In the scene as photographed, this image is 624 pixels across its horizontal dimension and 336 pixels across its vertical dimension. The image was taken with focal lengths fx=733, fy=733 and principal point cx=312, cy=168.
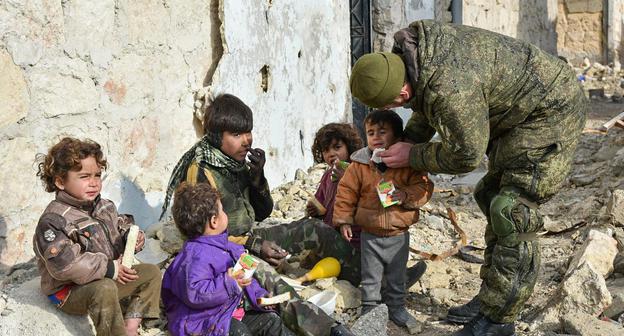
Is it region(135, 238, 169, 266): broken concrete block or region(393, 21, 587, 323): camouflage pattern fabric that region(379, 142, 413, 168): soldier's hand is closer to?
region(393, 21, 587, 323): camouflage pattern fabric

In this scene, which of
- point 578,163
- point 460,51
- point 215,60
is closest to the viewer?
point 460,51

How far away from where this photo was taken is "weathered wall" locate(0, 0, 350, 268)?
11.5ft

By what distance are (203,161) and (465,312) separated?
5.39ft

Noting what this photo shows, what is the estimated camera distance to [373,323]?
Answer: 11.6 ft

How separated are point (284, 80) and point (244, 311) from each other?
3360 mm

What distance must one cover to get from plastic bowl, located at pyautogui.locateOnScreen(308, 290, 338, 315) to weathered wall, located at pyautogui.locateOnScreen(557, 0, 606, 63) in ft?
57.1

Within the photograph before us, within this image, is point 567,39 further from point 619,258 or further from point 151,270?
point 151,270

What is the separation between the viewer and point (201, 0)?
508cm

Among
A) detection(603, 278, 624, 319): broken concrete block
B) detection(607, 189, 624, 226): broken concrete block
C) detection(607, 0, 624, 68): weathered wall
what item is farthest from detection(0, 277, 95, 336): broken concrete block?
detection(607, 0, 624, 68): weathered wall

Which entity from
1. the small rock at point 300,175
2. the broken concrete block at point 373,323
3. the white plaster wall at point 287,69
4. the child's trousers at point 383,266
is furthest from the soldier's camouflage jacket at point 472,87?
the small rock at point 300,175

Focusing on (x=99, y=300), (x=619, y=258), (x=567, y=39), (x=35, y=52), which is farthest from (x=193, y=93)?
(x=567, y=39)

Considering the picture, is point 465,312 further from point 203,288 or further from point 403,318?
point 203,288

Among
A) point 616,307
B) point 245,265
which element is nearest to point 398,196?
point 245,265

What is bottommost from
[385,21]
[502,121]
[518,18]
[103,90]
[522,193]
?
[522,193]
